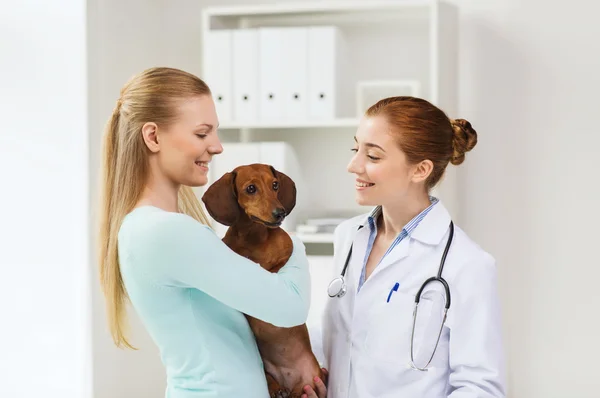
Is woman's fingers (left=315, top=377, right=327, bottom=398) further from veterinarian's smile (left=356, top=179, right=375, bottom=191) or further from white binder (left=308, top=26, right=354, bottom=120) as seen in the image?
white binder (left=308, top=26, right=354, bottom=120)

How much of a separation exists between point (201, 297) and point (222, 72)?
1.81m

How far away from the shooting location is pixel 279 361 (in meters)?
1.59

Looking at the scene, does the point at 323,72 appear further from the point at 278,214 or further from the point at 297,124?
the point at 278,214

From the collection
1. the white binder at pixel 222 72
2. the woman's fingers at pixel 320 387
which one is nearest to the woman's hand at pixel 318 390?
the woman's fingers at pixel 320 387

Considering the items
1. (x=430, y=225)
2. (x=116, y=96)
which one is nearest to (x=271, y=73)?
(x=116, y=96)

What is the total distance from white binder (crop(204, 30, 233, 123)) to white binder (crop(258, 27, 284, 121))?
5.3 inches

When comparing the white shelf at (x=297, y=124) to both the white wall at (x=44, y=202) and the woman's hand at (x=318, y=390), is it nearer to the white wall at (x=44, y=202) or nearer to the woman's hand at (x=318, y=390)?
the white wall at (x=44, y=202)

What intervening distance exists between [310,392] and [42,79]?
183 cm

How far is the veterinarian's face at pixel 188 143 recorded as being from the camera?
144cm

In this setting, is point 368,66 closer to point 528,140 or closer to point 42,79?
point 528,140

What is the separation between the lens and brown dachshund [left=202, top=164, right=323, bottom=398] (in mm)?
1484

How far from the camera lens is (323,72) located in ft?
9.82

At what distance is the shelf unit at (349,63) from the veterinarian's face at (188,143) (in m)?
1.60

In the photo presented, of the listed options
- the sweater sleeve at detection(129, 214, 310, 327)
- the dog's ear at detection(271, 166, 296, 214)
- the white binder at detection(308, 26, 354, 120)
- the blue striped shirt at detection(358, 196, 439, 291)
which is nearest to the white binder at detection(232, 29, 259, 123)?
the white binder at detection(308, 26, 354, 120)
